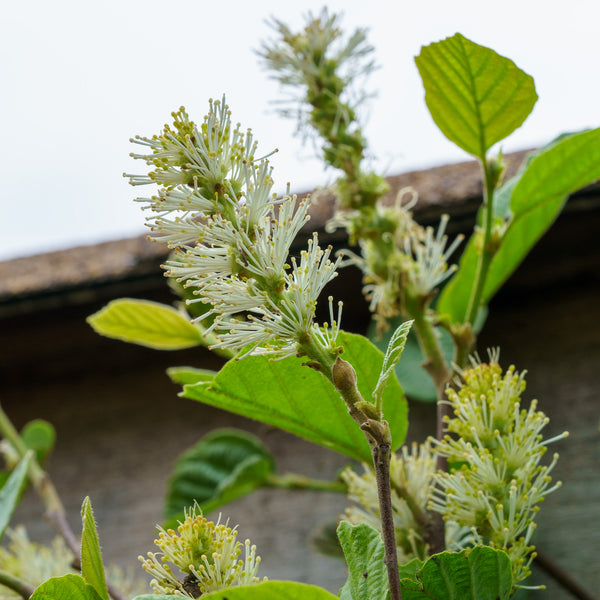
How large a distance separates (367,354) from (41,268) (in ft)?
2.55

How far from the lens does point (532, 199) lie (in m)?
0.68

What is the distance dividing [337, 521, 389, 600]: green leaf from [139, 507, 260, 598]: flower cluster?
65mm

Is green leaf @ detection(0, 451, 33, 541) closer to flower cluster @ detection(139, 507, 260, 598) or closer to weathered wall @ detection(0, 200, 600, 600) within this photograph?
flower cluster @ detection(139, 507, 260, 598)

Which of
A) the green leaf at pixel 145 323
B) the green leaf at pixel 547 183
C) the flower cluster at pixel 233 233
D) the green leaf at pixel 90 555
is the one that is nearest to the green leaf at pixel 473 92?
the green leaf at pixel 547 183

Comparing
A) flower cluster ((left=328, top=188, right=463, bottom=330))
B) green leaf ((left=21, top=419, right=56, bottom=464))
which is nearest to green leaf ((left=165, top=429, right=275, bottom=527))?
green leaf ((left=21, top=419, right=56, bottom=464))

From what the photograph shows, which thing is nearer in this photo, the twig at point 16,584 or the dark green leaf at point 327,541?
the twig at point 16,584

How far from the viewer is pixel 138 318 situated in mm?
755

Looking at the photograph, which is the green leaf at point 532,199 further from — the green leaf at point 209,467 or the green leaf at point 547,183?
the green leaf at point 209,467

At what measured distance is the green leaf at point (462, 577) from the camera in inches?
17.1

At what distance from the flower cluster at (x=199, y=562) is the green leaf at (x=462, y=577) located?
111mm

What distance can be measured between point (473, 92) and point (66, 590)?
0.51m

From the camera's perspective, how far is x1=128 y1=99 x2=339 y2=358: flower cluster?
0.44 meters

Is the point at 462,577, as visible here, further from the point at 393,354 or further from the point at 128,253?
the point at 128,253

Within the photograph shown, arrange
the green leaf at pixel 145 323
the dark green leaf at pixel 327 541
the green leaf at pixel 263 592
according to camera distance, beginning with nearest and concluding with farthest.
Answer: the green leaf at pixel 263 592, the green leaf at pixel 145 323, the dark green leaf at pixel 327 541
